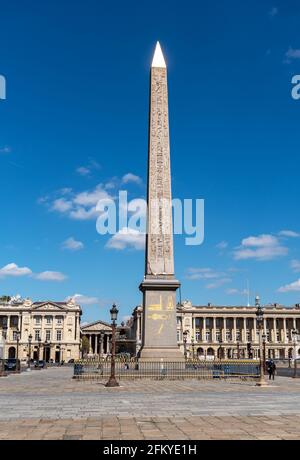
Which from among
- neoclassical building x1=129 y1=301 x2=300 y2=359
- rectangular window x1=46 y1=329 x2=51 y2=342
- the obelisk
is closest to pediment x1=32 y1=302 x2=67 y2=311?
rectangular window x1=46 y1=329 x2=51 y2=342

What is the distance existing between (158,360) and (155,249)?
261 inches

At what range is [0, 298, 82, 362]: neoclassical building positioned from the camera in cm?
12925

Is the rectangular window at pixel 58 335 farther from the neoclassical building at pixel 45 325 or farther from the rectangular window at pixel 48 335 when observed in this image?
the rectangular window at pixel 48 335

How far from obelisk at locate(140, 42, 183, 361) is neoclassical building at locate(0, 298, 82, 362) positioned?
99356mm

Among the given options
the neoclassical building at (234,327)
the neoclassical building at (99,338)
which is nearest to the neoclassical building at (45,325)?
the neoclassical building at (234,327)

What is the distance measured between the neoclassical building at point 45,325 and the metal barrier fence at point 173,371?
95285 mm

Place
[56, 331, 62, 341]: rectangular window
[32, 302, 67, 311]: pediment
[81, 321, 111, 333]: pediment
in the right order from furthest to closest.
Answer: [81, 321, 111, 333]: pediment, [32, 302, 67, 311]: pediment, [56, 331, 62, 341]: rectangular window

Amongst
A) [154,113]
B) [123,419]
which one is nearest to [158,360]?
[154,113]

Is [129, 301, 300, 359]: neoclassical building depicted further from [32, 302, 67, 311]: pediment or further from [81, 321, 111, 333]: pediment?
[81, 321, 111, 333]: pediment

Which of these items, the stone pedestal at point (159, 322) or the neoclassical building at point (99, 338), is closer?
the stone pedestal at point (159, 322)

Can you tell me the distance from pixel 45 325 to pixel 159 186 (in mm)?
103599

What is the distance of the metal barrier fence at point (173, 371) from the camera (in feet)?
104
